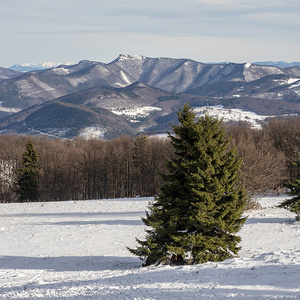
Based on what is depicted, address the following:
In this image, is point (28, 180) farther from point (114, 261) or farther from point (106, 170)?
point (114, 261)

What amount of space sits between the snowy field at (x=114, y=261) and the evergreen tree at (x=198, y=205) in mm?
1306

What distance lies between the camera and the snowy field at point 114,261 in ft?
37.5

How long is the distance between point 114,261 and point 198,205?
233 inches

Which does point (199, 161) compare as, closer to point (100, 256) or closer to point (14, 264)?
point (100, 256)

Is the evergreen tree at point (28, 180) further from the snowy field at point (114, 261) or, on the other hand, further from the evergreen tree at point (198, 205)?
the evergreen tree at point (198, 205)

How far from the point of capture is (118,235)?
25.2m

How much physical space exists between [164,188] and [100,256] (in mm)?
6280

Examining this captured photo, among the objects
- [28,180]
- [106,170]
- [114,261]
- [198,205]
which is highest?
[198,205]

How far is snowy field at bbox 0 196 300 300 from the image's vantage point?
11.4m

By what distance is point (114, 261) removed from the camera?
18.9 metres

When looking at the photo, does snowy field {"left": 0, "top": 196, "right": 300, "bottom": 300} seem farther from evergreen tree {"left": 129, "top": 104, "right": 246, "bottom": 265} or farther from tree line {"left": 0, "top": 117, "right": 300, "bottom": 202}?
tree line {"left": 0, "top": 117, "right": 300, "bottom": 202}

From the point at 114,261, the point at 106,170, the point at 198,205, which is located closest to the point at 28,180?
Answer: the point at 106,170

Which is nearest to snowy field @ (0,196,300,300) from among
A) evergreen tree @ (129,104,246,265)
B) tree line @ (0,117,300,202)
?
evergreen tree @ (129,104,246,265)

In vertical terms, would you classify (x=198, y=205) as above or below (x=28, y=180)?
above
